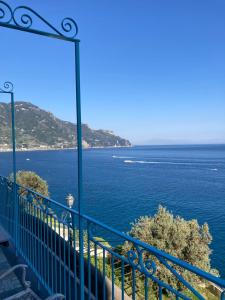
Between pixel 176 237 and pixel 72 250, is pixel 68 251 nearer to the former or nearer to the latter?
pixel 72 250

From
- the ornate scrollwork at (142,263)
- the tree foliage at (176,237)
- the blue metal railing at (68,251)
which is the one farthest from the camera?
the tree foliage at (176,237)

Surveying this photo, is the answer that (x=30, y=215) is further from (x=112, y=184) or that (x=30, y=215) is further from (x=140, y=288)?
(x=112, y=184)

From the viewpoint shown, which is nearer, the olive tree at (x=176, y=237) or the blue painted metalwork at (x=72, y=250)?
the blue painted metalwork at (x=72, y=250)

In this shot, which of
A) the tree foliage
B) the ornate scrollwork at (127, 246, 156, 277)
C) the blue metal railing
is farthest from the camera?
the tree foliage

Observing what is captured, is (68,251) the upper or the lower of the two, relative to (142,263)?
lower

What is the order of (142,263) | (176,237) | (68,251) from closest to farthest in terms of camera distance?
(142,263) → (68,251) → (176,237)

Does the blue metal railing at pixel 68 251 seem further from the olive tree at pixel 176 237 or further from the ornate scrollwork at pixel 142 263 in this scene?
the olive tree at pixel 176 237

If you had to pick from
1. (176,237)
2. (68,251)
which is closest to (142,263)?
(68,251)

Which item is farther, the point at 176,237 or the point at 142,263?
the point at 176,237

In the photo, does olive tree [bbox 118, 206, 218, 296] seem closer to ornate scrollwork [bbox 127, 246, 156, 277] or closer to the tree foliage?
the tree foliage

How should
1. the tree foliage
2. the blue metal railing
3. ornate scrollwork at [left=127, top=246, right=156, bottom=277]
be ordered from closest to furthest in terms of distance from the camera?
ornate scrollwork at [left=127, top=246, right=156, bottom=277]
the blue metal railing
the tree foliage

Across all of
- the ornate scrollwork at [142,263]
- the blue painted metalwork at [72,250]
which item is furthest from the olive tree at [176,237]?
the ornate scrollwork at [142,263]

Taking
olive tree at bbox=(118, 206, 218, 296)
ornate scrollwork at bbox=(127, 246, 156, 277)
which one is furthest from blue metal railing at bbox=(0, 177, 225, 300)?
olive tree at bbox=(118, 206, 218, 296)

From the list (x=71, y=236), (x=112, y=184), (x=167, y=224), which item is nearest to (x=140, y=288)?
(x=167, y=224)
